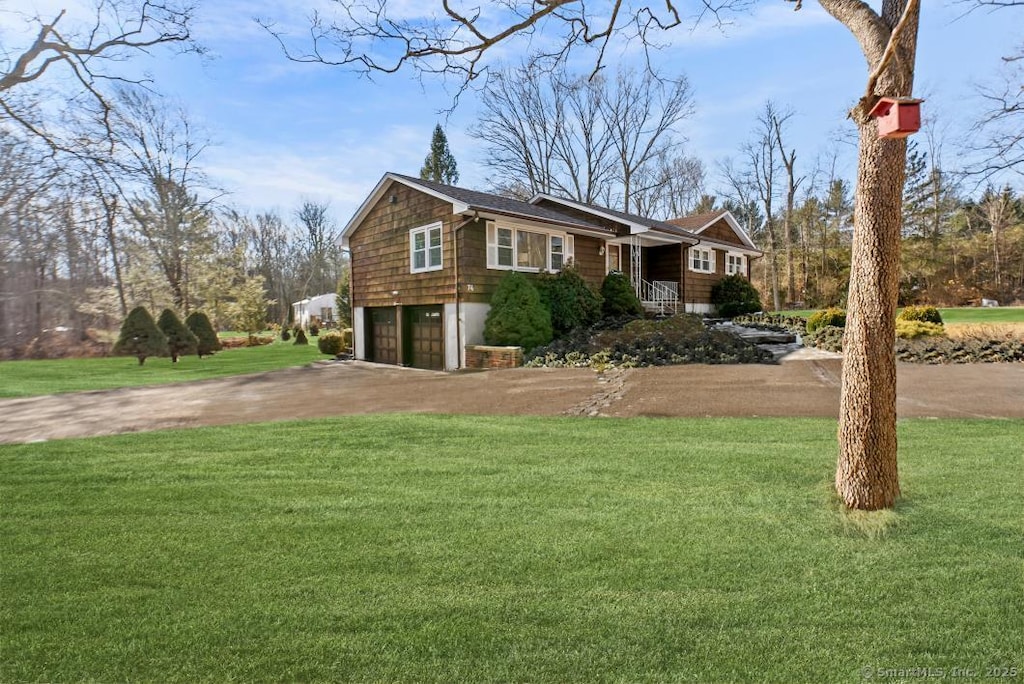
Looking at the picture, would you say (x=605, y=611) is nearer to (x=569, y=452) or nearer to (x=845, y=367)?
(x=845, y=367)

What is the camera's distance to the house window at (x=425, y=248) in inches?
626

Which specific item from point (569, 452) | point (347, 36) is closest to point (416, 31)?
point (347, 36)

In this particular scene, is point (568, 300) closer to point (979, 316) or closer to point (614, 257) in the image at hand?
point (614, 257)

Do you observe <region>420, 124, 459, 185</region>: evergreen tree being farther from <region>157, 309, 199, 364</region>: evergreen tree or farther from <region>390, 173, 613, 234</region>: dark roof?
<region>157, 309, 199, 364</region>: evergreen tree

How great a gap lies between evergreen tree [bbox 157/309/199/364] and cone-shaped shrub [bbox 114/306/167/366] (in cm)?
82

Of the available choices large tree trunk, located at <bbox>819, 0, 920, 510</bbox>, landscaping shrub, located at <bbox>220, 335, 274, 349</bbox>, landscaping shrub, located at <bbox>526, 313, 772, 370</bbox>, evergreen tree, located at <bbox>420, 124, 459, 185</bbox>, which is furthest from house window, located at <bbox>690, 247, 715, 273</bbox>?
landscaping shrub, located at <bbox>220, 335, 274, 349</bbox>

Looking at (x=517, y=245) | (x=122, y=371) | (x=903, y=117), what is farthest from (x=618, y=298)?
(x=122, y=371)

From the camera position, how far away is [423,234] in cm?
1644

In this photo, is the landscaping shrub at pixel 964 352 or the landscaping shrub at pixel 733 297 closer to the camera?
the landscaping shrub at pixel 964 352

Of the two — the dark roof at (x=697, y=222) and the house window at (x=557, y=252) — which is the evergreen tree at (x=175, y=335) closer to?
the house window at (x=557, y=252)

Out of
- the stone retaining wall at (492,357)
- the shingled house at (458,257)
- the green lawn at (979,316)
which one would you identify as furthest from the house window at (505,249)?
the green lawn at (979,316)

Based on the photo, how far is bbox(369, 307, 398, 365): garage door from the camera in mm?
18016

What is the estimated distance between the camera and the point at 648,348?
12695 millimetres

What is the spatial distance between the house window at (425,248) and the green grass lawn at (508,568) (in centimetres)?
1137
